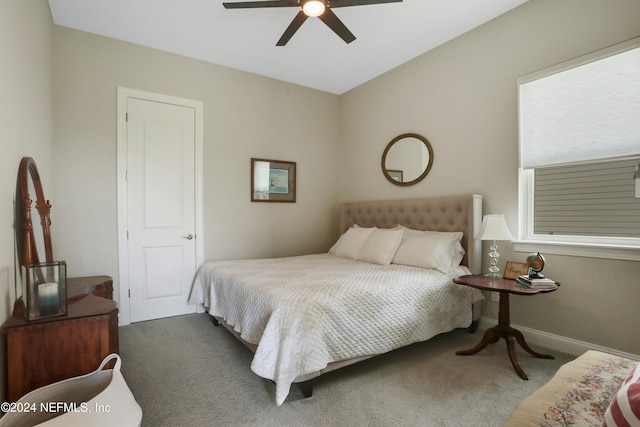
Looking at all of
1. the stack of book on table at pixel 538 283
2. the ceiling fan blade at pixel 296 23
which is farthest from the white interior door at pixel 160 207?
the stack of book on table at pixel 538 283

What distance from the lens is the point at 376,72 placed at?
4051mm

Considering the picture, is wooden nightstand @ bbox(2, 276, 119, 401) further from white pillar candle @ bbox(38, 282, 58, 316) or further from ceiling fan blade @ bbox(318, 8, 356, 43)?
ceiling fan blade @ bbox(318, 8, 356, 43)

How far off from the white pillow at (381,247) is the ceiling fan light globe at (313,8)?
2.12 metres

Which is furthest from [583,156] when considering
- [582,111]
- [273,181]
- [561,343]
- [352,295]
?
[273,181]

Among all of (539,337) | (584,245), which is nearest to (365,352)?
(539,337)

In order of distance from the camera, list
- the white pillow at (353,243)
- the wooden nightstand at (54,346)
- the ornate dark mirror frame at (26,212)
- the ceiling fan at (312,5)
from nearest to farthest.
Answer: the wooden nightstand at (54,346)
the ornate dark mirror frame at (26,212)
the ceiling fan at (312,5)
the white pillow at (353,243)

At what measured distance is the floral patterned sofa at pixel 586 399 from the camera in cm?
70

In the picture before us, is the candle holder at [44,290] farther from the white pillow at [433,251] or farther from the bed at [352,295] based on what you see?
the white pillow at [433,251]

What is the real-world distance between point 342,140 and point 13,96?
3756mm

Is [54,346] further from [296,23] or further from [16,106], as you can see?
[296,23]

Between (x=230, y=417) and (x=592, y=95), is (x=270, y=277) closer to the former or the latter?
(x=230, y=417)

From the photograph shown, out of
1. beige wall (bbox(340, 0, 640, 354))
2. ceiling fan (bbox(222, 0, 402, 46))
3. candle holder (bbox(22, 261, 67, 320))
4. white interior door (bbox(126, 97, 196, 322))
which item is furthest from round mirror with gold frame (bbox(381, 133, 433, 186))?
candle holder (bbox(22, 261, 67, 320))

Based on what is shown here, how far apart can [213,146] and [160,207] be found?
935 mm

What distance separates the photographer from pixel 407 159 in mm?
3770
